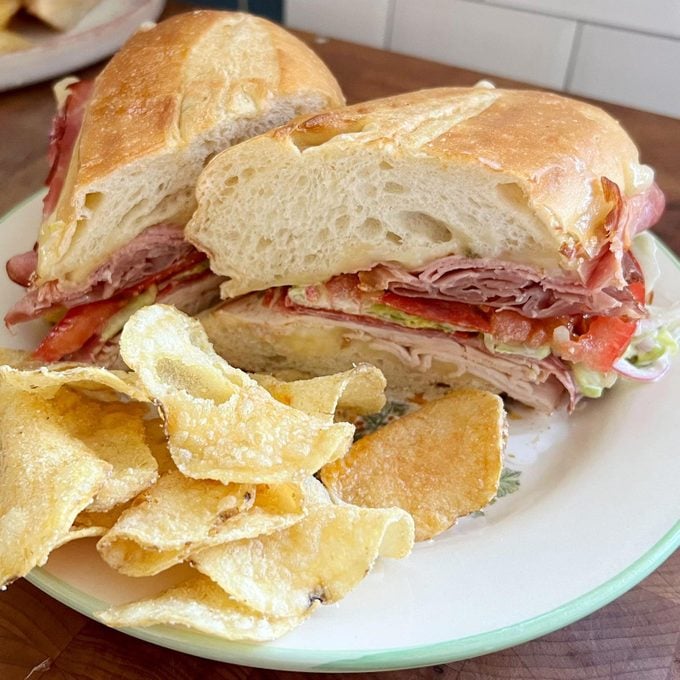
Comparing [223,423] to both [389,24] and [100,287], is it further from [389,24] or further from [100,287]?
[389,24]

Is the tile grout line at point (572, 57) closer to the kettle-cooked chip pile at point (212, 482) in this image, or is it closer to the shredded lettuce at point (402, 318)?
the shredded lettuce at point (402, 318)

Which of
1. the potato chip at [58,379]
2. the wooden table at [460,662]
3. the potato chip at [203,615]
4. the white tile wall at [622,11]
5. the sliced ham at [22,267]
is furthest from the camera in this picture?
the white tile wall at [622,11]

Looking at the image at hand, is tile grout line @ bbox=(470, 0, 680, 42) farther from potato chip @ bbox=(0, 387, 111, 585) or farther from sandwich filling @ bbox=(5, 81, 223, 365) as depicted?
potato chip @ bbox=(0, 387, 111, 585)

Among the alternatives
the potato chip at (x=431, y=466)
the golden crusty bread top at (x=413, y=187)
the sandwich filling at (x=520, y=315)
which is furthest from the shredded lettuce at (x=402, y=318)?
the potato chip at (x=431, y=466)

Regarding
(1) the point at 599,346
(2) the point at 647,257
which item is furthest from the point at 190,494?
(2) the point at 647,257

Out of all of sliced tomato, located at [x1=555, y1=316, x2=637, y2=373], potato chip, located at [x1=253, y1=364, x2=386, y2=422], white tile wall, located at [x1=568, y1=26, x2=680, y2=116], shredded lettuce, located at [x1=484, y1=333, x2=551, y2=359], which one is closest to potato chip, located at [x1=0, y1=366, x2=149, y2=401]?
potato chip, located at [x1=253, y1=364, x2=386, y2=422]

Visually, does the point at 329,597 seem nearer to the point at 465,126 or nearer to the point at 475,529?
the point at 475,529
